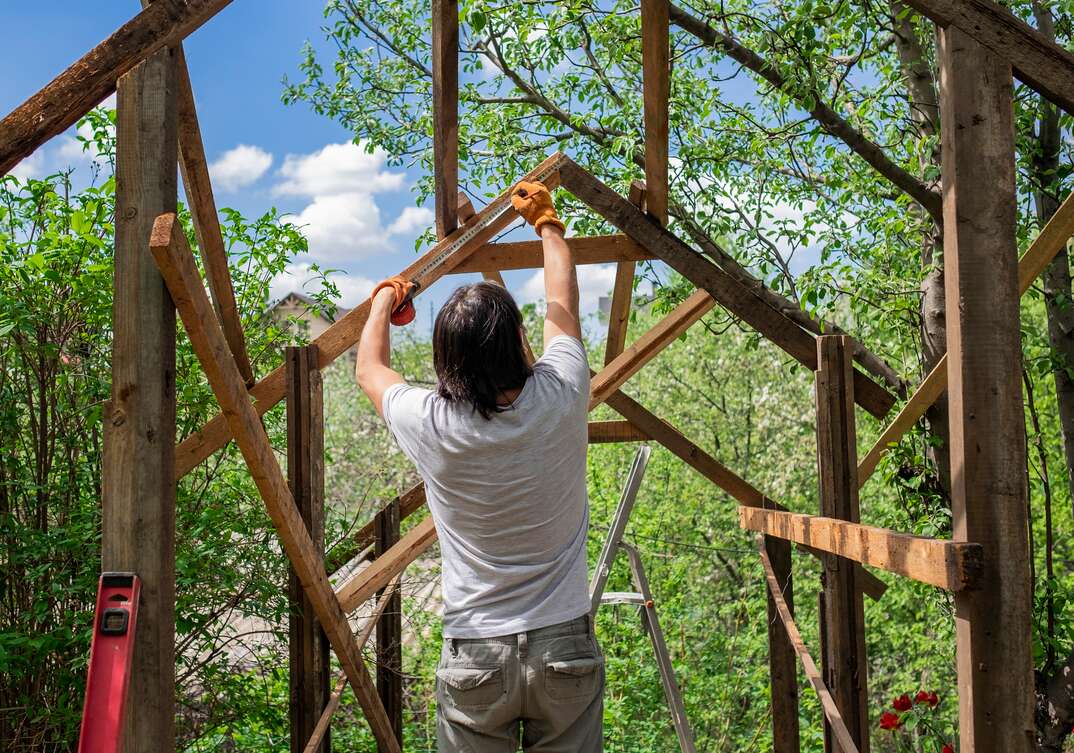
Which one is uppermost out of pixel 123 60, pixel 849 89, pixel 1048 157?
pixel 849 89

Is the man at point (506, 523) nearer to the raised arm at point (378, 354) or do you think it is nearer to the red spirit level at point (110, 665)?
the raised arm at point (378, 354)

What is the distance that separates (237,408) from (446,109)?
1.86m

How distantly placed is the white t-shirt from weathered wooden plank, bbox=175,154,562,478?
1487mm

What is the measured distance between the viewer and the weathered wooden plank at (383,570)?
10.8 feet

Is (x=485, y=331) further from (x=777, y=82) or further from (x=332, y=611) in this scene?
(x=777, y=82)

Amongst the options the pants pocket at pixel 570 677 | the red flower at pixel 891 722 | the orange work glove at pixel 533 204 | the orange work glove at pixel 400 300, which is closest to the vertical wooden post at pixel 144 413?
the orange work glove at pixel 400 300

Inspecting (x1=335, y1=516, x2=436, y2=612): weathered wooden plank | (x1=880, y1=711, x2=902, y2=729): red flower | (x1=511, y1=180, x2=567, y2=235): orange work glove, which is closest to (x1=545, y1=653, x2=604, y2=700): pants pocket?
(x1=511, y1=180, x2=567, y2=235): orange work glove

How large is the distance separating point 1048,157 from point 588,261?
7.70 feet

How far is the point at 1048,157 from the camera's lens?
184 inches

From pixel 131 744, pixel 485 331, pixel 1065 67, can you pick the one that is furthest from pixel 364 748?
pixel 1065 67

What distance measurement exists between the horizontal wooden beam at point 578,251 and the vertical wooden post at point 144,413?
2.19 meters

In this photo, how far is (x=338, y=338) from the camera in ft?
11.6

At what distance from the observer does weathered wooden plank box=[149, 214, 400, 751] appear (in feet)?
5.82

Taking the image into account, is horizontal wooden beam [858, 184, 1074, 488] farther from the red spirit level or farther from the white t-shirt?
the red spirit level
